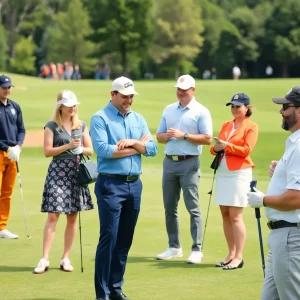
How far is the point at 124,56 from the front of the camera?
93.2 m

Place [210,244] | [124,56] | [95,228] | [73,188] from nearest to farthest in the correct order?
[73,188]
[210,244]
[95,228]
[124,56]

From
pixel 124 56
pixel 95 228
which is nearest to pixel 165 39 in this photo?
pixel 124 56

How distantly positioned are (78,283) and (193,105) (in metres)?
2.76

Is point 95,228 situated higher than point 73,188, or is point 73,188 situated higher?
point 73,188

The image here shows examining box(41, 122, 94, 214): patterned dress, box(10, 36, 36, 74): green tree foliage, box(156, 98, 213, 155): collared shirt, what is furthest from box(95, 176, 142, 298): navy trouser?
box(10, 36, 36, 74): green tree foliage

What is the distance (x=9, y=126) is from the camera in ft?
38.2

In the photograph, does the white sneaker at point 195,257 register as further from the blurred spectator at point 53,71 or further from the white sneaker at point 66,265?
the blurred spectator at point 53,71

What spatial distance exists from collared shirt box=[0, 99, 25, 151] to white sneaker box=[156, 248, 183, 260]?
2.72 m

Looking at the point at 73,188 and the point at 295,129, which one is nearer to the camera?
the point at 295,129

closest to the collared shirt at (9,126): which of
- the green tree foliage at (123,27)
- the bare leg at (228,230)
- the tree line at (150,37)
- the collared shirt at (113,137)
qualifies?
the bare leg at (228,230)

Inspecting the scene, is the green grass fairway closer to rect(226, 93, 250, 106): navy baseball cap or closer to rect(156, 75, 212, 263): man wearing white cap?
rect(156, 75, 212, 263): man wearing white cap

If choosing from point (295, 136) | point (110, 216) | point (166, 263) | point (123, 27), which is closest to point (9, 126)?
point (166, 263)

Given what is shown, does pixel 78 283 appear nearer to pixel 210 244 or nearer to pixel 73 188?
pixel 73 188

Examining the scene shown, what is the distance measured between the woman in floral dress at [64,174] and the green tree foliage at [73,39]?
84.1m
